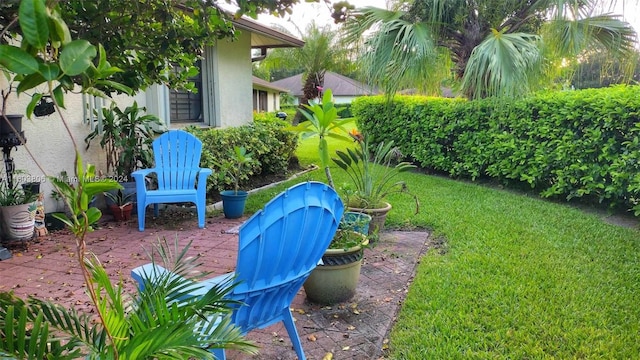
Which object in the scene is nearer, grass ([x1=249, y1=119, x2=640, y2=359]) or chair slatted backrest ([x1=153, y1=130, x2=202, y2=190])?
grass ([x1=249, y1=119, x2=640, y2=359])

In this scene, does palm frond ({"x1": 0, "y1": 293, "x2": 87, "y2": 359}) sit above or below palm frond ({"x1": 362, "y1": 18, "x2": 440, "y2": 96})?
below

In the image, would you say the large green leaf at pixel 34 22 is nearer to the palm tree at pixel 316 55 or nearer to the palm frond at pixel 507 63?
the palm frond at pixel 507 63

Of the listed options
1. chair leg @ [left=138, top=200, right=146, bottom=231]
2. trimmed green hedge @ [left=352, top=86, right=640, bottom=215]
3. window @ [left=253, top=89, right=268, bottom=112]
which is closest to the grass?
trimmed green hedge @ [left=352, top=86, right=640, bottom=215]

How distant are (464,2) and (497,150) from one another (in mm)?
2492

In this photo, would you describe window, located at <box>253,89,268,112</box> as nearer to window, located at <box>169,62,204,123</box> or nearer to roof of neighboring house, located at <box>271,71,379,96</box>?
roof of neighboring house, located at <box>271,71,379,96</box>

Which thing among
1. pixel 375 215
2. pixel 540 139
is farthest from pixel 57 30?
pixel 540 139

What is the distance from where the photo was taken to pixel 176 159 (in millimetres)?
4973

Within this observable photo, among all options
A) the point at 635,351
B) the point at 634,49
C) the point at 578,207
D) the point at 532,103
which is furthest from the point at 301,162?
the point at 635,351

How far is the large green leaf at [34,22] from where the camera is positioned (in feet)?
2.34

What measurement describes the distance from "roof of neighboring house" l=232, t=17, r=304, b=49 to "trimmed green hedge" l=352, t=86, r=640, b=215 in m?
2.38

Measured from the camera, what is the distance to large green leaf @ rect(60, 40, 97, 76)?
0.77 meters

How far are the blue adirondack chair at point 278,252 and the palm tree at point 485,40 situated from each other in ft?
15.3

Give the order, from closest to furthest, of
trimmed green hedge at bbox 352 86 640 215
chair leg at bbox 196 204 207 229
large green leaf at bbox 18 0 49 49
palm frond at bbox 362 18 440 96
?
large green leaf at bbox 18 0 49 49
chair leg at bbox 196 204 207 229
trimmed green hedge at bbox 352 86 640 215
palm frond at bbox 362 18 440 96

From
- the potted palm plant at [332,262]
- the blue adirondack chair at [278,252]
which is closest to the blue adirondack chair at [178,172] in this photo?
the potted palm plant at [332,262]
